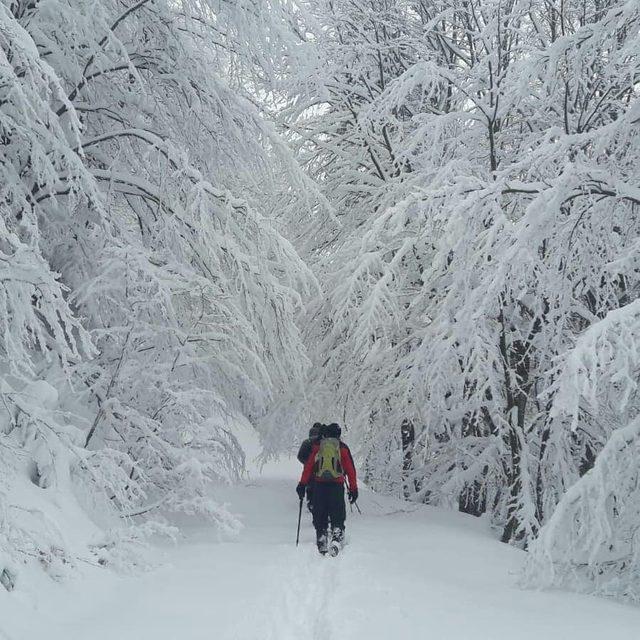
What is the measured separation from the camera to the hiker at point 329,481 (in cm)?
831

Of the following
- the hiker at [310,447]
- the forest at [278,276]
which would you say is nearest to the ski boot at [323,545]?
the hiker at [310,447]

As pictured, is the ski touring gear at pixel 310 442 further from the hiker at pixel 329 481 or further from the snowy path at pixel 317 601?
the snowy path at pixel 317 601

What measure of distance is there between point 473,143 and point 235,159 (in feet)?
12.2

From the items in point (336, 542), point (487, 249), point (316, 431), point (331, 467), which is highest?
point (487, 249)

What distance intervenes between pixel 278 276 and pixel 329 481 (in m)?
2.65

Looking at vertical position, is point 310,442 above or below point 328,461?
above

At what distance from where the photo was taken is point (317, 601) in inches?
227

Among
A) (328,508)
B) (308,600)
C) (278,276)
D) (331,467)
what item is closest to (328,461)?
(331,467)

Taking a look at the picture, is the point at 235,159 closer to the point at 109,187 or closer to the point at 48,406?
the point at 109,187

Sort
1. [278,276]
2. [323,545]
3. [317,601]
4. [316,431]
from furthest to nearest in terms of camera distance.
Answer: [278,276] → [316,431] → [323,545] → [317,601]

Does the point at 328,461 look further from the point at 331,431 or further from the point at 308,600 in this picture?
the point at 308,600

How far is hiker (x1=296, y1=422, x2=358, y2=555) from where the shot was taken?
27.3 feet

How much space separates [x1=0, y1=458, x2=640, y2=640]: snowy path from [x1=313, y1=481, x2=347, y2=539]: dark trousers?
32 cm

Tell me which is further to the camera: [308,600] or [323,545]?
[323,545]
